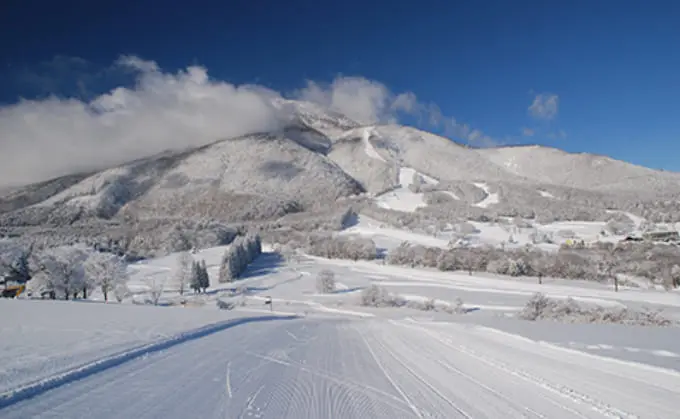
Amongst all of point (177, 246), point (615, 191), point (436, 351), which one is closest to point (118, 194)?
point (177, 246)

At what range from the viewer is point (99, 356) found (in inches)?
315

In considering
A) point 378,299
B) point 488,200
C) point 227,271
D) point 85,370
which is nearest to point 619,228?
point 488,200

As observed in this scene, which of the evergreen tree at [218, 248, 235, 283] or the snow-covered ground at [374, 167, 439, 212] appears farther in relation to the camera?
the snow-covered ground at [374, 167, 439, 212]

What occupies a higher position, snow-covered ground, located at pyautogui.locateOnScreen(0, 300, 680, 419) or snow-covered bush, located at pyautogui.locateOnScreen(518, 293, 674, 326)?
snow-covered ground, located at pyautogui.locateOnScreen(0, 300, 680, 419)

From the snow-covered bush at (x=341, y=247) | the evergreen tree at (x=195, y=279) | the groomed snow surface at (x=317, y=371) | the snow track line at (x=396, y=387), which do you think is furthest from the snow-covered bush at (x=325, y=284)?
the snow track line at (x=396, y=387)

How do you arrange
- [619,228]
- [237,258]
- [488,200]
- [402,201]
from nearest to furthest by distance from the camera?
1. [237,258]
2. [619,228]
3. [488,200]
4. [402,201]

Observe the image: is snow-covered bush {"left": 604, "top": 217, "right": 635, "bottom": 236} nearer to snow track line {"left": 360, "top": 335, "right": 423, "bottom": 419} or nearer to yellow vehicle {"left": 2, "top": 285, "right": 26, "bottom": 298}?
snow track line {"left": 360, "top": 335, "right": 423, "bottom": 419}

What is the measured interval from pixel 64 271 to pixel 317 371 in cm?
4086

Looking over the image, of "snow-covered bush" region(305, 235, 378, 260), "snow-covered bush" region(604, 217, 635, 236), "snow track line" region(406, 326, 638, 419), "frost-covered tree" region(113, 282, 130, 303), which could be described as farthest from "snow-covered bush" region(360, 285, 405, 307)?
"snow-covered bush" region(604, 217, 635, 236)

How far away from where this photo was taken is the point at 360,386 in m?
6.92

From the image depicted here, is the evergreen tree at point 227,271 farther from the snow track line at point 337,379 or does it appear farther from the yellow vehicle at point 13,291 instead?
the snow track line at point 337,379

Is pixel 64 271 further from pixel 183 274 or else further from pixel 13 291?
pixel 183 274

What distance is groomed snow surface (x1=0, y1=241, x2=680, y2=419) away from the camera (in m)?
5.61

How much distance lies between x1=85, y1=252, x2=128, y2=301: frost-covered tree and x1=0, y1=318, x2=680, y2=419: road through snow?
130 ft
